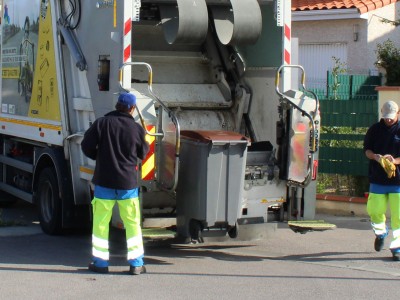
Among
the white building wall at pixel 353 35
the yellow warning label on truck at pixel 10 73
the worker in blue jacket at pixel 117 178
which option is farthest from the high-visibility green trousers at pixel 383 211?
the white building wall at pixel 353 35

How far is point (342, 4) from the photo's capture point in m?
20.1

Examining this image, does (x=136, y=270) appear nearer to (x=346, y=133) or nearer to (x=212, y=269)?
(x=212, y=269)

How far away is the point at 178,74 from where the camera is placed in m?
9.97

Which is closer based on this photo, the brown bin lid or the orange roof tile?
the brown bin lid

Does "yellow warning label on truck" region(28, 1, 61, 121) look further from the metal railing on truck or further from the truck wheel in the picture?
the metal railing on truck

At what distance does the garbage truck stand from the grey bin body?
A: 0.04 feet

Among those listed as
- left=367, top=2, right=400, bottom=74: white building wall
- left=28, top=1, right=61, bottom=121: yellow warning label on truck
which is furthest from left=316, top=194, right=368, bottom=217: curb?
left=367, top=2, right=400, bottom=74: white building wall

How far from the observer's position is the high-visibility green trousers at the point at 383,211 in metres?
8.75

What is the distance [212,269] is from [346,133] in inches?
187

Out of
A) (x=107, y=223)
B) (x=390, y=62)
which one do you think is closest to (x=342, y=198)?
(x=107, y=223)

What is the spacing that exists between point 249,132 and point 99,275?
278 centimetres

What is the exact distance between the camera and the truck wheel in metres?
9.80

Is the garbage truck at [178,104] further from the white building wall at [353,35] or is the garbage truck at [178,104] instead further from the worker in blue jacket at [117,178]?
the white building wall at [353,35]

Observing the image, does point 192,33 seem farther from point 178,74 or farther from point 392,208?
point 392,208
